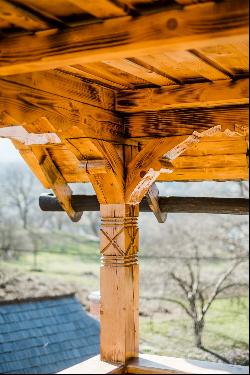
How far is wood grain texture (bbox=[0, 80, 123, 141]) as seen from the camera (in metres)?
3.23

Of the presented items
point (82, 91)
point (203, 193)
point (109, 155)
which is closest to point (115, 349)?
point (109, 155)

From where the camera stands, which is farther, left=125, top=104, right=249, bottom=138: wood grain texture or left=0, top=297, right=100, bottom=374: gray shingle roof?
left=0, top=297, right=100, bottom=374: gray shingle roof

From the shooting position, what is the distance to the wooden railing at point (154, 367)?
12.4ft

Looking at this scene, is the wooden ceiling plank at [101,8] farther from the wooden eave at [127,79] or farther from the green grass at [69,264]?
the green grass at [69,264]

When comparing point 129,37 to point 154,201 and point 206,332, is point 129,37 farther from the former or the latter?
point 206,332

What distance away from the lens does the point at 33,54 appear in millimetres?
2646

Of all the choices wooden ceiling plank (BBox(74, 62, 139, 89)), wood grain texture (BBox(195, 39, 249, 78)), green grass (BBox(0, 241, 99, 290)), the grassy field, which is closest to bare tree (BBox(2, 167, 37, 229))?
green grass (BBox(0, 241, 99, 290))

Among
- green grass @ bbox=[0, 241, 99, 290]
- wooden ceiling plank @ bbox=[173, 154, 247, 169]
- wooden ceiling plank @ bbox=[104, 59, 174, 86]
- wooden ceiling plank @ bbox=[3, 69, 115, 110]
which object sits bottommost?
green grass @ bbox=[0, 241, 99, 290]

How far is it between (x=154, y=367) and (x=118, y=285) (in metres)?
0.61

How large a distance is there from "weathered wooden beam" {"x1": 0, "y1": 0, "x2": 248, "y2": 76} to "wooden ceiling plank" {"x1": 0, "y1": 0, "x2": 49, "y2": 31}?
5 cm

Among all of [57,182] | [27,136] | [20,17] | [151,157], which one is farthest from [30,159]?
[20,17]

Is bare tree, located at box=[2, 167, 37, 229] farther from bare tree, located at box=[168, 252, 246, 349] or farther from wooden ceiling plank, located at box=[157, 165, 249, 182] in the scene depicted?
wooden ceiling plank, located at box=[157, 165, 249, 182]

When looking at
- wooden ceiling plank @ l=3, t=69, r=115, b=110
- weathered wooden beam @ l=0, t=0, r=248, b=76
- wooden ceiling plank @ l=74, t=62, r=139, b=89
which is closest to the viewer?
weathered wooden beam @ l=0, t=0, r=248, b=76

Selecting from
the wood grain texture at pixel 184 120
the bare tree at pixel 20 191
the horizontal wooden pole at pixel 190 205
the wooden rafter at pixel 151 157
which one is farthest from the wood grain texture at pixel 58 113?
→ the bare tree at pixel 20 191
